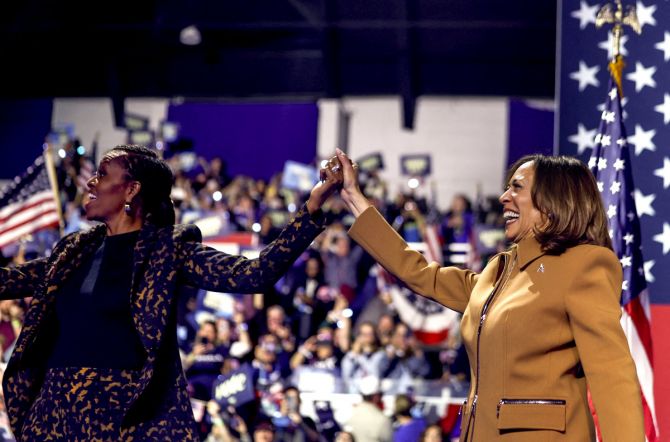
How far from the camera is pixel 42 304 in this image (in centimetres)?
273

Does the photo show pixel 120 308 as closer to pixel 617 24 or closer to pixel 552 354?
pixel 552 354

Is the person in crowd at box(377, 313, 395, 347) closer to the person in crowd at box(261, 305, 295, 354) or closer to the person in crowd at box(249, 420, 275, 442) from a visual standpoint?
the person in crowd at box(261, 305, 295, 354)

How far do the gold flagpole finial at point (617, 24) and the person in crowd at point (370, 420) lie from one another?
175 inches

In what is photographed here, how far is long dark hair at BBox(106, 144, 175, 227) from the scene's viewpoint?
9.25 feet

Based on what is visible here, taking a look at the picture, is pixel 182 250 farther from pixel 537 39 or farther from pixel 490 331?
pixel 537 39

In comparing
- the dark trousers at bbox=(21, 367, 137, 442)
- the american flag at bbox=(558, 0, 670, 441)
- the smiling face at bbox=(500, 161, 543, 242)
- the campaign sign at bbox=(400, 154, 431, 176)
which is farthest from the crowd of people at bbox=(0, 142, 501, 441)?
the smiling face at bbox=(500, 161, 543, 242)

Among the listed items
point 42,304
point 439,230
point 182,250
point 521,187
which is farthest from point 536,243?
point 439,230

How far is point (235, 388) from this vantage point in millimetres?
8602

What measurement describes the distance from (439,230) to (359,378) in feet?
9.81

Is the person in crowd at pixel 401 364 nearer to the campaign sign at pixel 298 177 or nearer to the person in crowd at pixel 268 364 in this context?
the person in crowd at pixel 268 364

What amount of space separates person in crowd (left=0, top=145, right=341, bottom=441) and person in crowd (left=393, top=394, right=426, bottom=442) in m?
5.37

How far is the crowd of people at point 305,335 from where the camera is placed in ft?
27.1

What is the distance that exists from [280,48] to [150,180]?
1208cm

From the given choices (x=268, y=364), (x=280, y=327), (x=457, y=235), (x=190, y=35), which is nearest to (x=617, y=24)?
(x=268, y=364)
